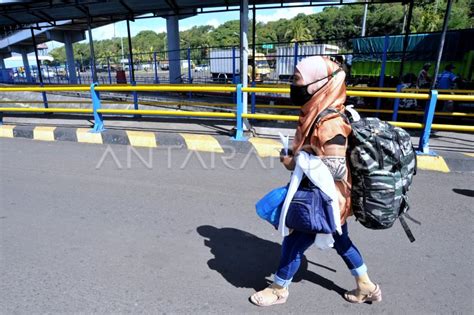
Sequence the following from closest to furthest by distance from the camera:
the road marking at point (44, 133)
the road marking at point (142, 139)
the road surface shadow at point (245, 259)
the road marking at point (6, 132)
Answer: the road surface shadow at point (245, 259) < the road marking at point (142, 139) < the road marking at point (44, 133) < the road marking at point (6, 132)

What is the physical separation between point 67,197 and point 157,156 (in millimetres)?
1691

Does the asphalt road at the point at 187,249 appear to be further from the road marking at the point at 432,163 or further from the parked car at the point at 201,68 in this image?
the parked car at the point at 201,68

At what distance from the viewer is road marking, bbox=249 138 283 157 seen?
5.18 m

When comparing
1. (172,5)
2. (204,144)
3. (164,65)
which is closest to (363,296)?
(204,144)

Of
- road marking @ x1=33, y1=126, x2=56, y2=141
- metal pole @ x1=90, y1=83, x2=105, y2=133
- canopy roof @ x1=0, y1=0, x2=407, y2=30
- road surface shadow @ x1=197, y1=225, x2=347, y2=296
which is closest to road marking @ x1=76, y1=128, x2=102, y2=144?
metal pole @ x1=90, y1=83, x2=105, y2=133

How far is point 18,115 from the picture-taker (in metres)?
8.64

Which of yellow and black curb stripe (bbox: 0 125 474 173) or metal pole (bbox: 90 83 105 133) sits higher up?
metal pole (bbox: 90 83 105 133)

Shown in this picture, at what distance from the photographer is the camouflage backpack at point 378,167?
70.1 inches

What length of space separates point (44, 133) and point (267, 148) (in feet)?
14.3

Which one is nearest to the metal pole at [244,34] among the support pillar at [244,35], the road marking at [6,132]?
the support pillar at [244,35]

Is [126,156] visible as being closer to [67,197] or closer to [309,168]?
[67,197]

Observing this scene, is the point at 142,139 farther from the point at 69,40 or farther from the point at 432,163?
the point at 69,40

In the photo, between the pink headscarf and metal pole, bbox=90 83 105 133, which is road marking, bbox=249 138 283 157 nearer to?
metal pole, bbox=90 83 105 133

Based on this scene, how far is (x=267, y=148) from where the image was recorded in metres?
5.21
